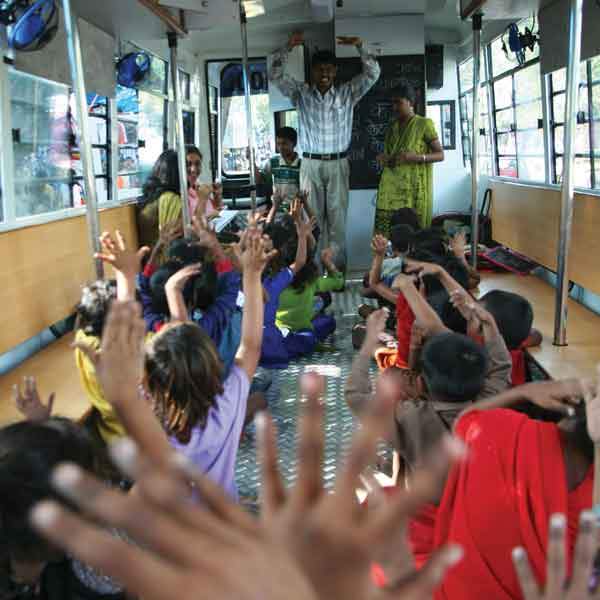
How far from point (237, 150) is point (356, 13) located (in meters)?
2.24

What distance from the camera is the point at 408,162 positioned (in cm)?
646

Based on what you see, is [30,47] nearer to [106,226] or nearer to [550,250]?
[106,226]

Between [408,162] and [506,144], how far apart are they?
1435mm

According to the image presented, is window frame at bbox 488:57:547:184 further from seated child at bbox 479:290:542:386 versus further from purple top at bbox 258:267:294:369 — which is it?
seated child at bbox 479:290:542:386

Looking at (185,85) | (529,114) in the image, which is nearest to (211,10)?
(529,114)

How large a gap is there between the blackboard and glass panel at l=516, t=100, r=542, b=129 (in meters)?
1.53

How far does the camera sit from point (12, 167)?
3.83 metres

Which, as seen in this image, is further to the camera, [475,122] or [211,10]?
[475,122]

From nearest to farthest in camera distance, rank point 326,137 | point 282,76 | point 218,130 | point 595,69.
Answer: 1. point 595,69
2. point 282,76
3. point 326,137
4. point 218,130

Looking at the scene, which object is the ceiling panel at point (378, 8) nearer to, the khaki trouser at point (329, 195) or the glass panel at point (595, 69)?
the khaki trouser at point (329, 195)

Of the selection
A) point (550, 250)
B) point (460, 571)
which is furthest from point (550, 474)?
point (550, 250)

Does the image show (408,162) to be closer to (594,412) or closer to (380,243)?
(380,243)

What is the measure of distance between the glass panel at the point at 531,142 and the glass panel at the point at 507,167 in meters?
0.17

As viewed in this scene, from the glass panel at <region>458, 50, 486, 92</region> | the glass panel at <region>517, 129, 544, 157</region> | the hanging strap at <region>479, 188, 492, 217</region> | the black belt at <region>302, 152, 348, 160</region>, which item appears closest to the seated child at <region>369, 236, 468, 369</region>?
the glass panel at <region>517, 129, 544, 157</region>
